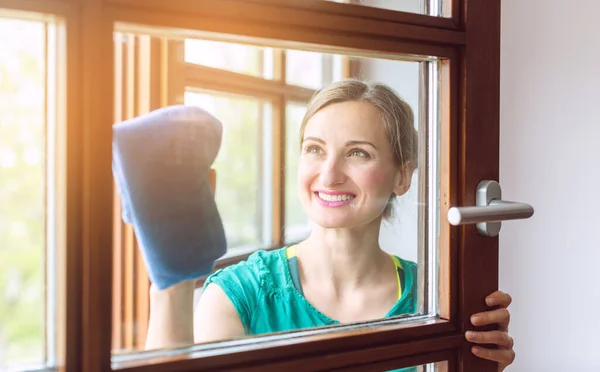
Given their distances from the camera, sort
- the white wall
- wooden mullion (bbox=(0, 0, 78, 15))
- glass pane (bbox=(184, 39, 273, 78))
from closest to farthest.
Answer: wooden mullion (bbox=(0, 0, 78, 15))
glass pane (bbox=(184, 39, 273, 78))
the white wall

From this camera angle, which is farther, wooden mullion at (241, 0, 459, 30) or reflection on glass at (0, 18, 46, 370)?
wooden mullion at (241, 0, 459, 30)

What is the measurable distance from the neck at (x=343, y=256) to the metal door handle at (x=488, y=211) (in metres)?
0.12

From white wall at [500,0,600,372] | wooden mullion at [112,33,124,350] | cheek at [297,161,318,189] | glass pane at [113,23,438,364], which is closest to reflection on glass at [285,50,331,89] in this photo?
glass pane at [113,23,438,364]

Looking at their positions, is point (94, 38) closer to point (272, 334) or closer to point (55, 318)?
point (55, 318)

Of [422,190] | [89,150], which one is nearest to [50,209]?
[89,150]

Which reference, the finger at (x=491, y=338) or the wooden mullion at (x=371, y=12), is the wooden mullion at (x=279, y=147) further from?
the finger at (x=491, y=338)

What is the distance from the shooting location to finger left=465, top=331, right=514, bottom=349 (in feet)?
2.84

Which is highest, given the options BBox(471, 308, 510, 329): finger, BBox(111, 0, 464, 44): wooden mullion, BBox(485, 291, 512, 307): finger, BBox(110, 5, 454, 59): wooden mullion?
BBox(111, 0, 464, 44): wooden mullion

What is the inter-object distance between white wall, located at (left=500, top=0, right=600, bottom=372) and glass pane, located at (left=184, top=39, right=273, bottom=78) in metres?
1.33

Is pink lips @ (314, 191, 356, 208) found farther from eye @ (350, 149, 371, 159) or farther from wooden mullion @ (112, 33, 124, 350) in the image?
wooden mullion @ (112, 33, 124, 350)

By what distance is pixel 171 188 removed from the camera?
0.67 m

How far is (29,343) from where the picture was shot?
605 millimetres

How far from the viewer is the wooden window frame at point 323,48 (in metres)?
0.61

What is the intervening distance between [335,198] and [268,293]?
15 centimetres
